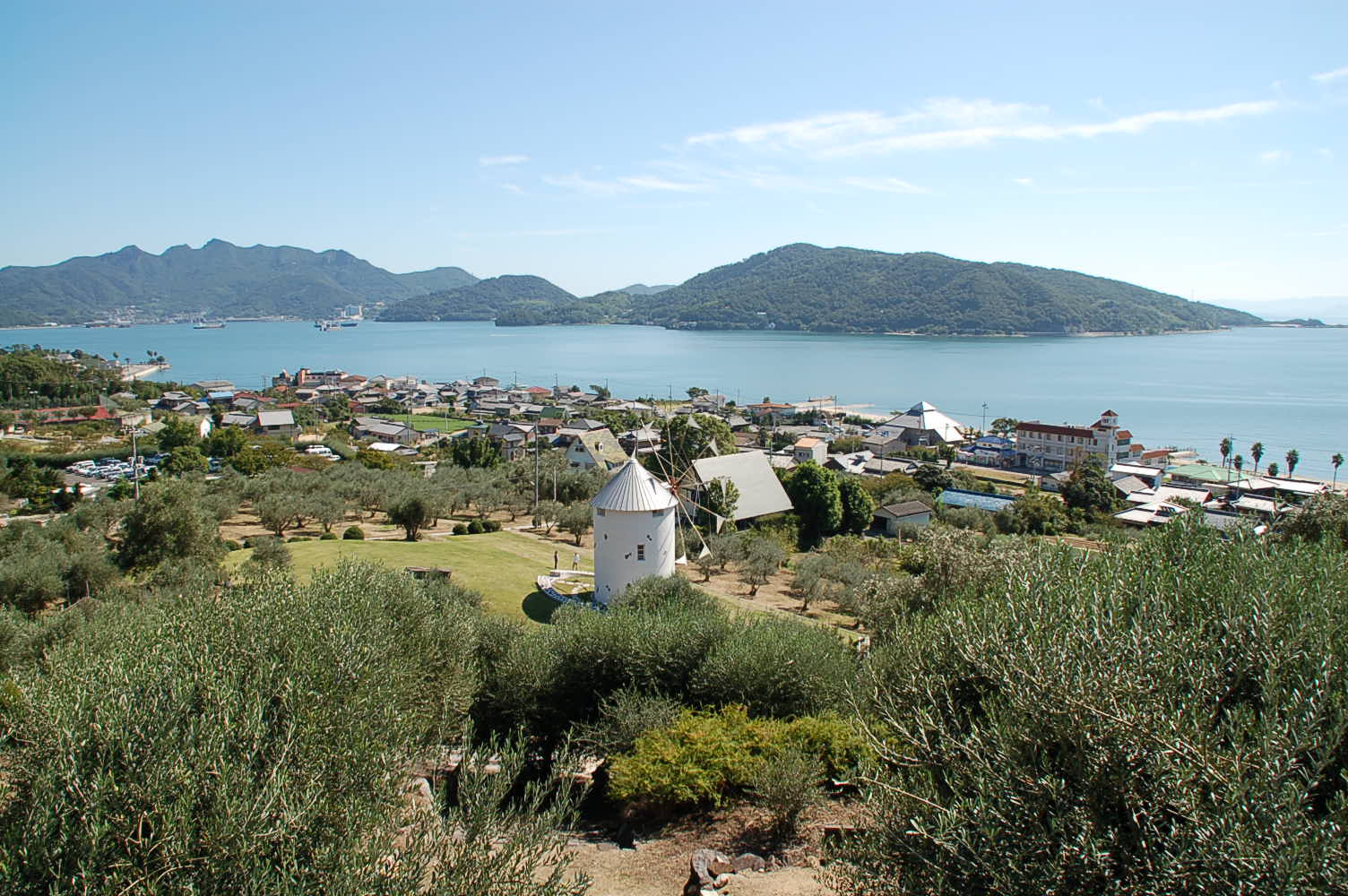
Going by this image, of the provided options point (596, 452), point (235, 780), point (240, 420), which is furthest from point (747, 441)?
point (235, 780)

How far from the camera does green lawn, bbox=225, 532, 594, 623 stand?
75.5 feet

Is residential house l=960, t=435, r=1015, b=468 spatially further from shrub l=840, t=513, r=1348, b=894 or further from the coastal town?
shrub l=840, t=513, r=1348, b=894

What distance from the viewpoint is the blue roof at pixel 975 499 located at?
48469 mm

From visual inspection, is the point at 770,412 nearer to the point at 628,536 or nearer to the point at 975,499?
the point at 975,499

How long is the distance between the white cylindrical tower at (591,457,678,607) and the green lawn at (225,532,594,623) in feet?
6.58

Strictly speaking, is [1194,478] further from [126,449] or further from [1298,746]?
[126,449]

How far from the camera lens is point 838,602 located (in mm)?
26234

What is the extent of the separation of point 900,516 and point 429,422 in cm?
5824

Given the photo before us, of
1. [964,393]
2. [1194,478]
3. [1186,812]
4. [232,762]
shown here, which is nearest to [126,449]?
[232,762]

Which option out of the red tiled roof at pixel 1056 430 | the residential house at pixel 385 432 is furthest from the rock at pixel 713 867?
the red tiled roof at pixel 1056 430

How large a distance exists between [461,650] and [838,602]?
54.9 ft

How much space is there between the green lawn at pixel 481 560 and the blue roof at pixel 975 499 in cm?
2753

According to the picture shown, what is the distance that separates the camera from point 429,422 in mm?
85438

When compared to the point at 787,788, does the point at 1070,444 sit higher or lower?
lower
